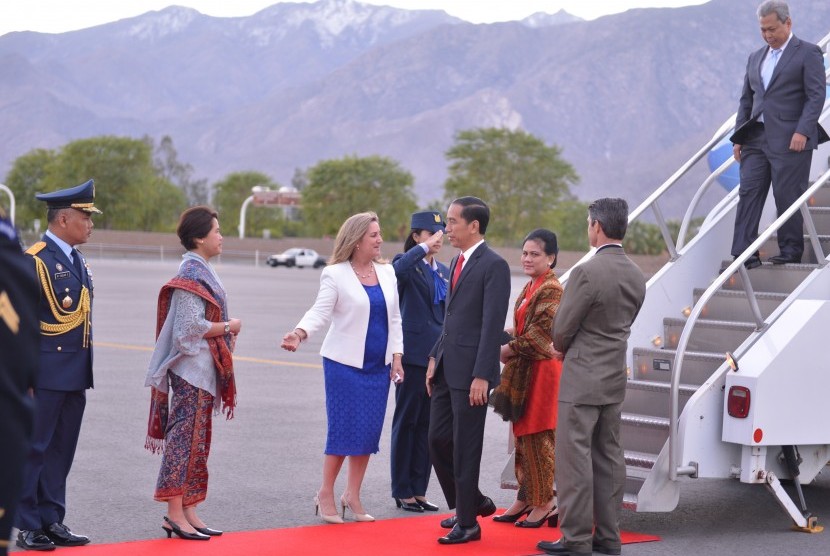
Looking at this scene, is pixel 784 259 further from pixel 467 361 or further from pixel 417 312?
pixel 467 361

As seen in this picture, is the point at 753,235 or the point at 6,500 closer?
the point at 6,500

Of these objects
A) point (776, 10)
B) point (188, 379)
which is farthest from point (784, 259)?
point (188, 379)

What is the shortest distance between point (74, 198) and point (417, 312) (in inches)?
95.6

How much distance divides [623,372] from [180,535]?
2.63 metres

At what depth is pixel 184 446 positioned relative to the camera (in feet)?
20.5

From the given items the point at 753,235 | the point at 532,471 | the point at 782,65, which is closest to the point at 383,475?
the point at 532,471

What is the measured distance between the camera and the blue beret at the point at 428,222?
7410 millimetres

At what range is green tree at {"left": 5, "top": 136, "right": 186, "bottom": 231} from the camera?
309 feet

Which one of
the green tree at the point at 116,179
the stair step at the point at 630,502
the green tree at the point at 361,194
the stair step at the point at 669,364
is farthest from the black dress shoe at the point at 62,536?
the green tree at the point at 116,179

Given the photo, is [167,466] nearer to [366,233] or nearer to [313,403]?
[366,233]

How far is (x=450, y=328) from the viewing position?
6406 mm

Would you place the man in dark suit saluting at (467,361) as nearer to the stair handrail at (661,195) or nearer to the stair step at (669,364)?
the stair handrail at (661,195)

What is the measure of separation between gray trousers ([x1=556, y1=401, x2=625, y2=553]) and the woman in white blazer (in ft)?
4.33

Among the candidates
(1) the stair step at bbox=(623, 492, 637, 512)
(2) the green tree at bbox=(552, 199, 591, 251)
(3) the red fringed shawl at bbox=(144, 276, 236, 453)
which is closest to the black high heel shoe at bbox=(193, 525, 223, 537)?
(3) the red fringed shawl at bbox=(144, 276, 236, 453)
